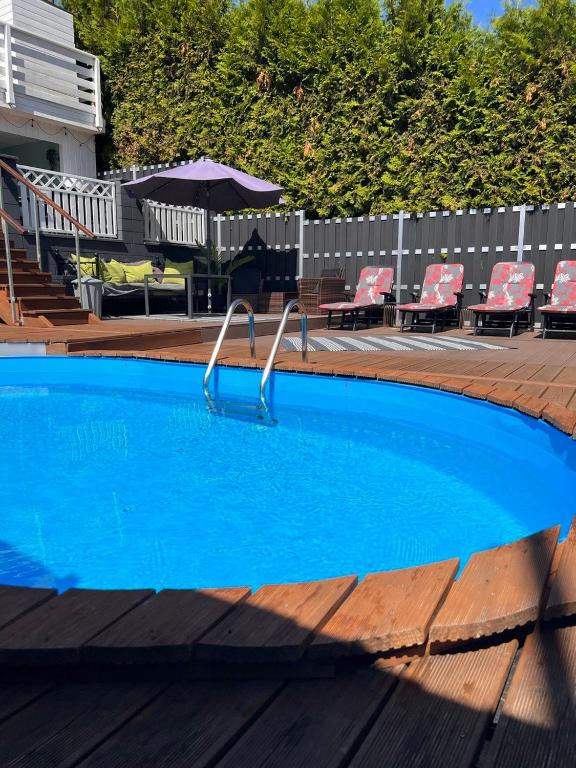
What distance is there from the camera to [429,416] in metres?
4.21

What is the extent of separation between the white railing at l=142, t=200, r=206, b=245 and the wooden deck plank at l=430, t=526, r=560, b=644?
10.1 m

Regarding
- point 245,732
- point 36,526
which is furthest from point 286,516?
point 245,732

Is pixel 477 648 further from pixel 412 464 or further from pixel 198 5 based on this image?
pixel 198 5

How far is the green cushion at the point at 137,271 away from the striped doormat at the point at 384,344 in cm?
332

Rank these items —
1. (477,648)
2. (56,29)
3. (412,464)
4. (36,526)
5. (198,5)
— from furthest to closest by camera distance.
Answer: (56,29)
(198,5)
(412,464)
(36,526)
(477,648)

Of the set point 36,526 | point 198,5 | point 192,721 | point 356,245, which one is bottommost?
point 36,526

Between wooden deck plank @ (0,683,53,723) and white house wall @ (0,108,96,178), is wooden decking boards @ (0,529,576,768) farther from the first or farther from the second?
white house wall @ (0,108,96,178)

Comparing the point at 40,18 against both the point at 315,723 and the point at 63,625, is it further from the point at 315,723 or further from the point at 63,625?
the point at 315,723

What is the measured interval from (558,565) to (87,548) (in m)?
1.90

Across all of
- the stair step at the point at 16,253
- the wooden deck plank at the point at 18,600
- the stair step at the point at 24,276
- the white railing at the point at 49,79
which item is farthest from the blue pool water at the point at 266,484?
the white railing at the point at 49,79

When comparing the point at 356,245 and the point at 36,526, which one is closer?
the point at 36,526

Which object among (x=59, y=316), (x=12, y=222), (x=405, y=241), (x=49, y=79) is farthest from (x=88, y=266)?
(x=49, y=79)

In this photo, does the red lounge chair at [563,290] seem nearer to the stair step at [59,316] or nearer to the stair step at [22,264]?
the stair step at [59,316]

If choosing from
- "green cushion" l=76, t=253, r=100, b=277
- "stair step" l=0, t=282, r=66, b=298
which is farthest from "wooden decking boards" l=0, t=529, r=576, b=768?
"green cushion" l=76, t=253, r=100, b=277
